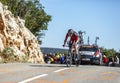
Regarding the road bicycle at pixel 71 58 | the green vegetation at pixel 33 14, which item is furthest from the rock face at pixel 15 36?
the green vegetation at pixel 33 14

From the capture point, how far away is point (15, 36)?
1258 inches

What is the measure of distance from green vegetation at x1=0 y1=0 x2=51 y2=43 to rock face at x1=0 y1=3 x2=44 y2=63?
46497 millimetres

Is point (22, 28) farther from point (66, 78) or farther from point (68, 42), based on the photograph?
point (66, 78)

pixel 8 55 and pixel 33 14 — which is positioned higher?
pixel 33 14

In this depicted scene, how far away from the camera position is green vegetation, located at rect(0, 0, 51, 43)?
83969 mm

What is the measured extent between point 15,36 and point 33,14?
5816cm

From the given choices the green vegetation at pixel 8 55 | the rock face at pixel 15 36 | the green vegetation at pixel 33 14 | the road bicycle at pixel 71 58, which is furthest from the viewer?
the green vegetation at pixel 33 14

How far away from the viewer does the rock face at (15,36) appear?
30328mm

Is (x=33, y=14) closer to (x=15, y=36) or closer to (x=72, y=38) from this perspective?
(x=15, y=36)

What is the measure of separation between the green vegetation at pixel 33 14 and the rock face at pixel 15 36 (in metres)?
46.5

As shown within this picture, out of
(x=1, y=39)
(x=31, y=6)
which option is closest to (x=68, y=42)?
(x=1, y=39)

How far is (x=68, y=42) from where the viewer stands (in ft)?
68.5

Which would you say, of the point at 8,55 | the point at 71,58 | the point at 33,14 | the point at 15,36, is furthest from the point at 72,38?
the point at 33,14

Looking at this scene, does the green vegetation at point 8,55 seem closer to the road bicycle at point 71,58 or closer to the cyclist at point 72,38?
the road bicycle at point 71,58
